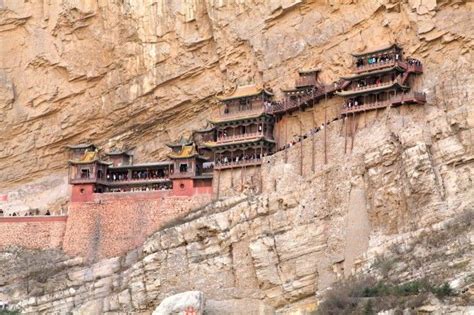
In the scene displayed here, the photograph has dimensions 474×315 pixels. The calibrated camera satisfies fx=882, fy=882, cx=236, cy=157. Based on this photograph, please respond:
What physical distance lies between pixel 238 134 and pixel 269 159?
12.5 ft

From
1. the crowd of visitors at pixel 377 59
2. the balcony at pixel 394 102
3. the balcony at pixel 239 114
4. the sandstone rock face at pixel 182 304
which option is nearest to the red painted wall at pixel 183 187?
the balcony at pixel 239 114

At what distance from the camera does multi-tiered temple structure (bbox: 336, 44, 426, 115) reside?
34312mm

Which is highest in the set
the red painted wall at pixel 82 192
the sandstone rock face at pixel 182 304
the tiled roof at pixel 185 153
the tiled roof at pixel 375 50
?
the tiled roof at pixel 375 50

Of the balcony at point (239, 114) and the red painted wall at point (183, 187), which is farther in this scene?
the balcony at point (239, 114)

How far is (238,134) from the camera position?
132 ft

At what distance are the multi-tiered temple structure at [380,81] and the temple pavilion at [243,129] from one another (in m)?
4.53

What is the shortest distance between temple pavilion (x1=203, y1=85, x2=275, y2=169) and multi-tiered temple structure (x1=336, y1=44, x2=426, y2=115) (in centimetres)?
453

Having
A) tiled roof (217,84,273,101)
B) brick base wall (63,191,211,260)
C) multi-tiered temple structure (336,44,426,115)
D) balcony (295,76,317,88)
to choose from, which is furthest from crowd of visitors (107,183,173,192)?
multi-tiered temple structure (336,44,426,115)

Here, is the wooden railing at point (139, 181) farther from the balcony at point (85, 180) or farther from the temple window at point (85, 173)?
the temple window at point (85, 173)

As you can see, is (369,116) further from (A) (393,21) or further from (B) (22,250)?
(B) (22,250)

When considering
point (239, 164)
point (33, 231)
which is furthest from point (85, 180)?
point (239, 164)

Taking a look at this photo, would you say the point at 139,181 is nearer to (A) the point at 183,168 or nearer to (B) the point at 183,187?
(A) the point at 183,168

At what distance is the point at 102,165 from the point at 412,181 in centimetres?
1697

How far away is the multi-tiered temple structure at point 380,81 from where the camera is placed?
34.3m
